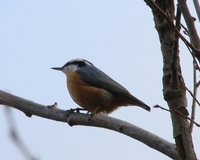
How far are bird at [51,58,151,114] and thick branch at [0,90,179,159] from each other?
145 cm

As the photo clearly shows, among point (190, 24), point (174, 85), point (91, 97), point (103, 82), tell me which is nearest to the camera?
point (190, 24)

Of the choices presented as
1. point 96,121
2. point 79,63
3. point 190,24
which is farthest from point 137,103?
point 190,24

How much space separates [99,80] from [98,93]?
0.31 meters

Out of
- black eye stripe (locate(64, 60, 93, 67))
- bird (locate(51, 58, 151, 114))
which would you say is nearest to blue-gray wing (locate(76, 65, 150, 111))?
bird (locate(51, 58, 151, 114))

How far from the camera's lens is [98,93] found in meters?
5.02

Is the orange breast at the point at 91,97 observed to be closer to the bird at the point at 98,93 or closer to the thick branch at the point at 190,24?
the bird at the point at 98,93

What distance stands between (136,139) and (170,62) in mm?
870

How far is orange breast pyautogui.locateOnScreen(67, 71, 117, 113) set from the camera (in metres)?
4.94

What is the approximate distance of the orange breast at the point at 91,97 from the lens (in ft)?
16.2

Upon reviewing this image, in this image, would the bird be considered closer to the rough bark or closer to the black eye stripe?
the black eye stripe

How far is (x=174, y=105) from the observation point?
191 cm

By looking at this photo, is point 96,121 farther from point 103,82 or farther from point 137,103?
point 103,82

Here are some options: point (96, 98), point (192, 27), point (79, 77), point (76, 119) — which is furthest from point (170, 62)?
point (79, 77)

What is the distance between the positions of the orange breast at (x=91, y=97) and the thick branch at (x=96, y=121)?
1431mm
